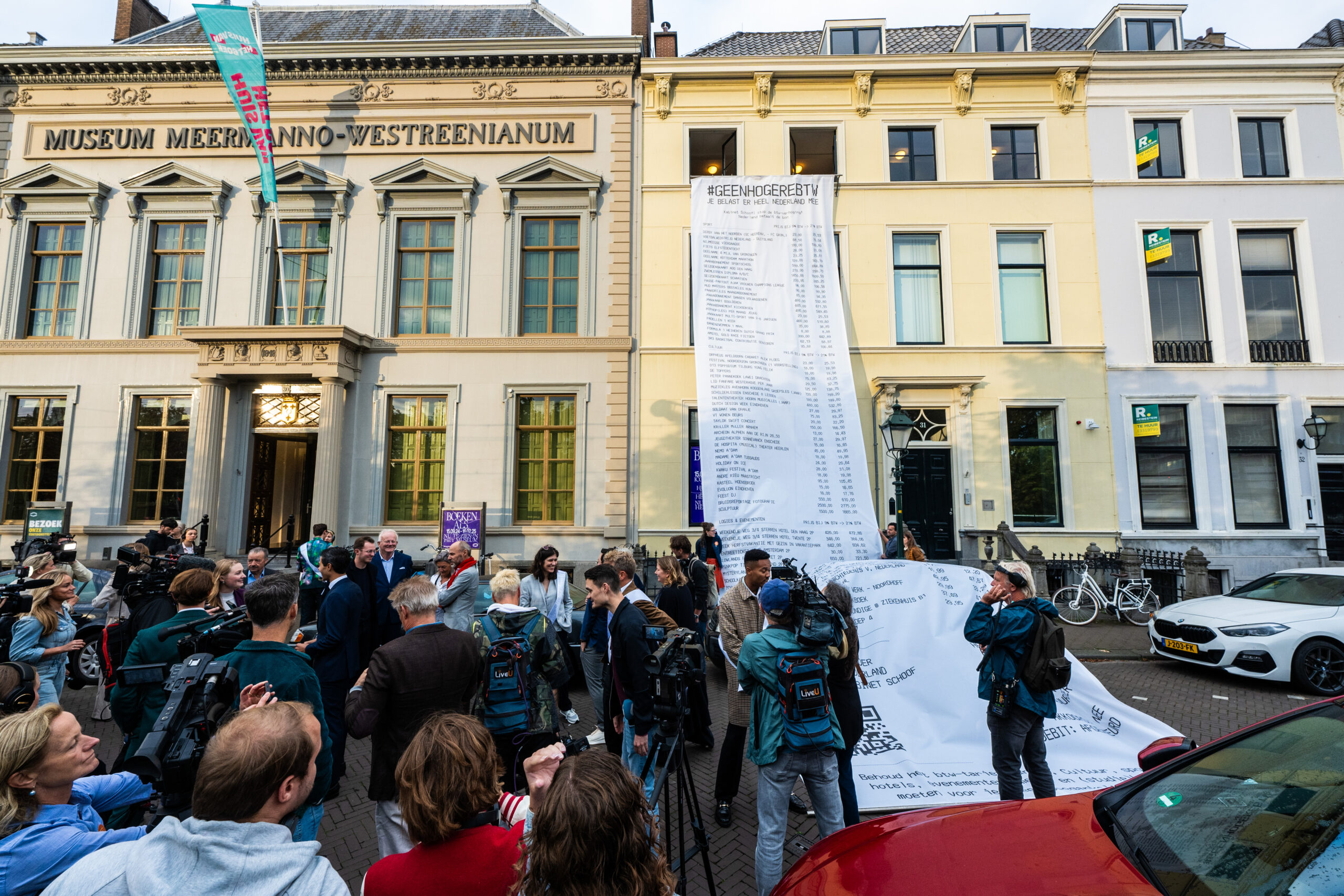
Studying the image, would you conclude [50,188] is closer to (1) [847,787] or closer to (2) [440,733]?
(2) [440,733]

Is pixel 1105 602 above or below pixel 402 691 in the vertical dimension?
below

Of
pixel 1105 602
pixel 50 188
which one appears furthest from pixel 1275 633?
pixel 50 188

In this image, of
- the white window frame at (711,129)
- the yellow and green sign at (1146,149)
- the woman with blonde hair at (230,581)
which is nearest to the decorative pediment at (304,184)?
the white window frame at (711,129)

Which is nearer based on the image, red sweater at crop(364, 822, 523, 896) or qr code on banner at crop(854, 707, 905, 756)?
red sweater at crop(364, 822, 523, 896)

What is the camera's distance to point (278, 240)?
15.4 m

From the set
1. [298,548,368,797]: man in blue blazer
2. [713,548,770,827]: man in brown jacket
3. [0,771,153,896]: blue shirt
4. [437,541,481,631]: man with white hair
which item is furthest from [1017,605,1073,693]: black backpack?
[437,541,481,631]: man with white hair

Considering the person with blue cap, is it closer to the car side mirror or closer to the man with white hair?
the car side mirror

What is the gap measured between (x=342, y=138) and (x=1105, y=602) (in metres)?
20.5

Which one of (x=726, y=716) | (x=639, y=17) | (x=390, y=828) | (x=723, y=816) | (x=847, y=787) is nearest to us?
(x=390, y=828)

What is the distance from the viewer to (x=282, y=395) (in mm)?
15609

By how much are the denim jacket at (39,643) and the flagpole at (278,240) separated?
38.3 ft

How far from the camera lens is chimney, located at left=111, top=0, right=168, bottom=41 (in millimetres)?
18109

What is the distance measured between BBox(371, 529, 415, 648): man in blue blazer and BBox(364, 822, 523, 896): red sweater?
185 inches

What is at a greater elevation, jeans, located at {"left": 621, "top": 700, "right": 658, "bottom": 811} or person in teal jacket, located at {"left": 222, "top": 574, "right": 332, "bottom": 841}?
person in teal jacket, located at {"left": 222, "top": 574, "right": 332, "bottom": 841}
